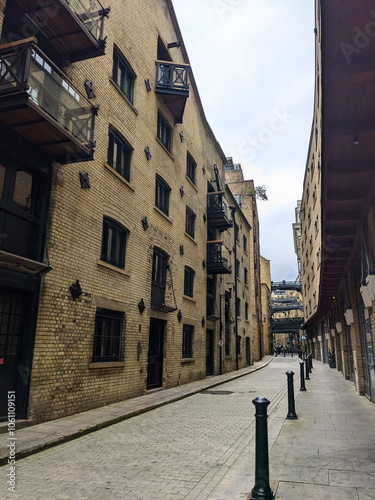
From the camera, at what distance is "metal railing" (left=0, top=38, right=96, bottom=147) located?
6.52 m

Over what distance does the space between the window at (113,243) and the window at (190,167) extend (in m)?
7.99

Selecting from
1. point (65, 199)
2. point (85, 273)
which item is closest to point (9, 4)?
point (65, 199)

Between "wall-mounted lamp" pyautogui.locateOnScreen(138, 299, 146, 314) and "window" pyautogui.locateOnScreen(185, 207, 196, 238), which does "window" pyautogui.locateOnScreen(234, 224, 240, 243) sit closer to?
"window" pyautogui.locateOnScreen(185, 207, 196, 238)

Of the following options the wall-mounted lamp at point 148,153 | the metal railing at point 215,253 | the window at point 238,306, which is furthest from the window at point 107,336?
the window at point 238,306

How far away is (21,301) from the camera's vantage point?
7.64m

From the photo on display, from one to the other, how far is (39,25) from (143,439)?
8903 mm

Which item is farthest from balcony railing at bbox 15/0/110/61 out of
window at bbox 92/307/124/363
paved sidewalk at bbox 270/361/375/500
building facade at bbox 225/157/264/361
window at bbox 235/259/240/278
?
building facade at bbox 225/157/264/361

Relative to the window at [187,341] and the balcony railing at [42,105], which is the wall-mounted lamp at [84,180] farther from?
the window at [187,341]

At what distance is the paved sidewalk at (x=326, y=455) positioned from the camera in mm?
4031

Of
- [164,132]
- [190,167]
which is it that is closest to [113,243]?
[164,132]

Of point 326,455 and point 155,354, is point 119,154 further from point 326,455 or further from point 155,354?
point 326,455

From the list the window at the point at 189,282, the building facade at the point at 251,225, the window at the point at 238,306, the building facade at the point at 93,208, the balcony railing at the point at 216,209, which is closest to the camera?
the building facade at the point at 93,208

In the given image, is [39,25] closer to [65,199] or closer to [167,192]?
[65,199]

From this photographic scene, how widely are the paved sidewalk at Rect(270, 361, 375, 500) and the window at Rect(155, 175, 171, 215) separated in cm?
884
